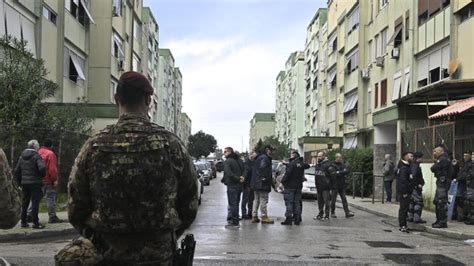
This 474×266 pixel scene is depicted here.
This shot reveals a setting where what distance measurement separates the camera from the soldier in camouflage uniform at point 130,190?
302 cm

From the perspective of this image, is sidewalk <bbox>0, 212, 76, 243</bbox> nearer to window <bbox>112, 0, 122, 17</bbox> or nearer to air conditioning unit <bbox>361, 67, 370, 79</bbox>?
window <bbox>112, 0, 122, 17</bbox>

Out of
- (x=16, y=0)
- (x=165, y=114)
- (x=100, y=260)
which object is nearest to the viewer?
(x=100, y=260)

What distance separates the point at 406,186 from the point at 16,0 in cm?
1642

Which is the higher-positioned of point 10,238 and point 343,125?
point 343,125

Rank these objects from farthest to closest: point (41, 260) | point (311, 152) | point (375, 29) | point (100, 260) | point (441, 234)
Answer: point (311, 152) < point (375, 29) < point (441, 234) < point (41, 260) < point (100, 260)

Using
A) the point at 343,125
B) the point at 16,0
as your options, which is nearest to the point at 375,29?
the point at 343,125

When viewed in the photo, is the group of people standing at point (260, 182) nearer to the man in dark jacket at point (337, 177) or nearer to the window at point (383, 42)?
the man in dark jacket at point (337, 177)

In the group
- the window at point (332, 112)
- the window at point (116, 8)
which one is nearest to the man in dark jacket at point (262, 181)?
the window at point (116, 8)

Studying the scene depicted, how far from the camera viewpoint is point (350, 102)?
4244 centimetres

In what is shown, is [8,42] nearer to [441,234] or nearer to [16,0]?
[16,0]

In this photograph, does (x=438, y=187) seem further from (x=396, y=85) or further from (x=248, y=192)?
(x=396, y=85)

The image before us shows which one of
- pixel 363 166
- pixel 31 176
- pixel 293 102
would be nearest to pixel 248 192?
pixel 31 176

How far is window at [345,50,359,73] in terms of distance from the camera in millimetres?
40562

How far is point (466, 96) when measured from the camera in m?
18.9
